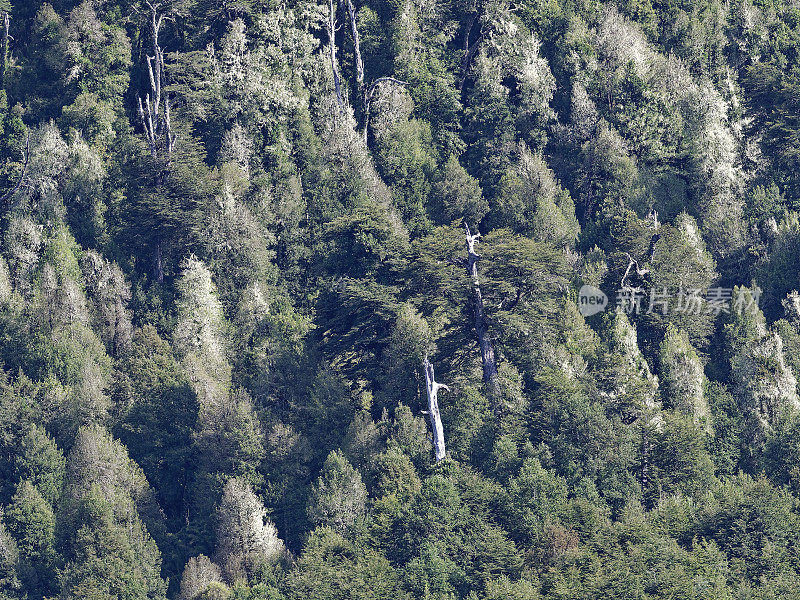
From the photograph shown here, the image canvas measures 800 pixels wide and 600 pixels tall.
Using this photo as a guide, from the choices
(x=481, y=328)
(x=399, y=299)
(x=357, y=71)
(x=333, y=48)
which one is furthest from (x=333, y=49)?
(x=481, y=328)

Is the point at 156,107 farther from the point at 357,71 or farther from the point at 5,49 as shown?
the point at 357,71

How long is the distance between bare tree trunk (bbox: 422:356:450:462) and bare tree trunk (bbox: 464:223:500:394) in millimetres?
3564

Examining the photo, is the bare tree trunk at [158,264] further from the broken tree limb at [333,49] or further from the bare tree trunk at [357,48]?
Result: the bare tree trunk at [357,48]

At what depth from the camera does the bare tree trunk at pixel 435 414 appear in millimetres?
101750

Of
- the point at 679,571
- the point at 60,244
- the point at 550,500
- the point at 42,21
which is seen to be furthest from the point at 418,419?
the point at 42,21

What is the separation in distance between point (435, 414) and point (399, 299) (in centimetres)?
731

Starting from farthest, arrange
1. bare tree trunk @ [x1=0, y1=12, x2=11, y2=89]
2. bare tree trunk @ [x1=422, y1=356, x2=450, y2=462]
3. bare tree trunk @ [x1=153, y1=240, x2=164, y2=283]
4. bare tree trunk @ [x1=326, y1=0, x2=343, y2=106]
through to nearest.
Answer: bare tree trunk @ [x1=0, y1=12, x2=11, y2=89] → bare tree trunk @ [x1=326, y1=0, x2=343, y2=106] → bare tree trunk @ [x1=153, y1=240, x2=164, y2=283] → bare tree trunk @ [x1=422, y1=356, x2=450, y2=462]

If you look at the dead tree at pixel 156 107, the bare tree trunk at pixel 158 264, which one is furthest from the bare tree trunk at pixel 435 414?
the dead tree at pixel 156 107

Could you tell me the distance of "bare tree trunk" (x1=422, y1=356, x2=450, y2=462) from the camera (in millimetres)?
101750

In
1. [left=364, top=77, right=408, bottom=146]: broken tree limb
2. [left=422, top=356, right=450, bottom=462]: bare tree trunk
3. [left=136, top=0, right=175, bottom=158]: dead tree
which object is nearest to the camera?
[left=422, top=356, right=450, bottom=462]: bare tree trunk

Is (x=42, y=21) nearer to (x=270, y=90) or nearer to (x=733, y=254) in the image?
(x=270, y=90)

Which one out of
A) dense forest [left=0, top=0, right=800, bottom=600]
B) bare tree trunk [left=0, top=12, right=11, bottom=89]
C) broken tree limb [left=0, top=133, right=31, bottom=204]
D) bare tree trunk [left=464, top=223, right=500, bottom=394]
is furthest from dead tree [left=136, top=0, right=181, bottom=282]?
bare tree trunk [left=464, top=223, right=500, bottom=394]

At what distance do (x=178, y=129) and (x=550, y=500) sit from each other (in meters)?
36.5

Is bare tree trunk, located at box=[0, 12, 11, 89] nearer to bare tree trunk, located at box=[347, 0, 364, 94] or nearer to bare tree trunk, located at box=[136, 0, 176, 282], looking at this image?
bare tree trunk, located at box=[136, 0, 176, 282]
